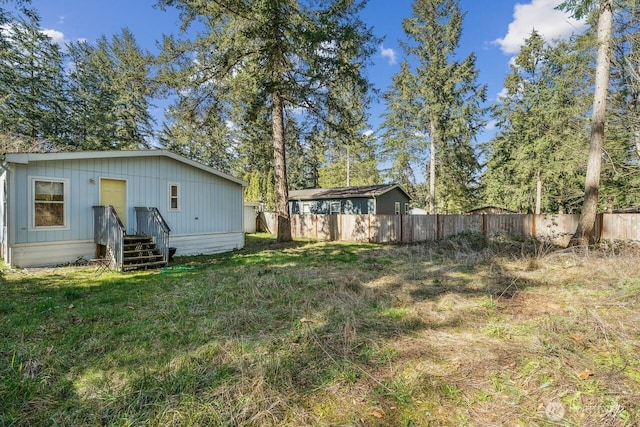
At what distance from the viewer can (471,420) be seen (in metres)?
2.05

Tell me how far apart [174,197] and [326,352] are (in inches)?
345

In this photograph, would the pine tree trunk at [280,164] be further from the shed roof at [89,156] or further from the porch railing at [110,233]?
the porch railing at [110,233]

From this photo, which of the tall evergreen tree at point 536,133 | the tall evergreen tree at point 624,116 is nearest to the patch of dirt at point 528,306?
the tall evergreen tree at point 624,116

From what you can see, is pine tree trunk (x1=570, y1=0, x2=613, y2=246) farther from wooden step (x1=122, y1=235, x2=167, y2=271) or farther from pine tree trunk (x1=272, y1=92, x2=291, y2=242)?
wooden step (x1=122, y1=235, x2=167, y2=271)

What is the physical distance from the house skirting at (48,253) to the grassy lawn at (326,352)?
172cm

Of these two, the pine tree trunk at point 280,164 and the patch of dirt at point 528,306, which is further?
the pine tree trunk at point 280,164

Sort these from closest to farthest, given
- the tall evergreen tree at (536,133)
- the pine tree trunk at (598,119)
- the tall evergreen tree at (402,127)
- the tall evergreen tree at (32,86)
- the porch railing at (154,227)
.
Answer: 1. the porch railing at (154,227)
2. the pine tree trunk at (598,119)
3. the tall evergreen tree at (32,86)
4. the tall evergreen tree at (536,133)
5. the tall evergreen tree at (402,127)

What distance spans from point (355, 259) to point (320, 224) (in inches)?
313

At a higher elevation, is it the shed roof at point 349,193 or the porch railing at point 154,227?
the shed roof at point 349,193

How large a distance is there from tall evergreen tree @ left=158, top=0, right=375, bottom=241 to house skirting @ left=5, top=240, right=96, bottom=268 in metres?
6.82

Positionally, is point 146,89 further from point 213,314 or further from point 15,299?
point 213,314

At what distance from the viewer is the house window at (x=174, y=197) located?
32.1 feet

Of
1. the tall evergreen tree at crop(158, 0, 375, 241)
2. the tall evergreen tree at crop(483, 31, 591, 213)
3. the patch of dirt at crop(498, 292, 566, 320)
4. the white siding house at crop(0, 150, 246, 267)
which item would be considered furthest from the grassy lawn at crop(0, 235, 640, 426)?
the tall evergreen tree at crop(483, 31, 591, 213)

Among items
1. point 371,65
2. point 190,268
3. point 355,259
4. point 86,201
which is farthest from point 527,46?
point 86,201
